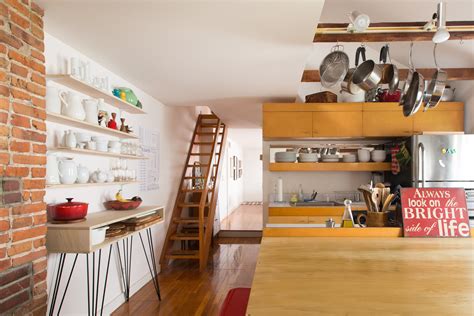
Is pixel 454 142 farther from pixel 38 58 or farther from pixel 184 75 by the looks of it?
pixel 38 58

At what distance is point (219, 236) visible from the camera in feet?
25.6

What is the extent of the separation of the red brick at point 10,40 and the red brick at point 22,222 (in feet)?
3.12

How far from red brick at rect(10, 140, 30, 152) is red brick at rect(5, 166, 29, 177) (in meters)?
0.10

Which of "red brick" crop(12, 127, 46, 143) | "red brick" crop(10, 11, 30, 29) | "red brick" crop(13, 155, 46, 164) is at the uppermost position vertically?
"red brick" crop(10, 11, 30, 29)

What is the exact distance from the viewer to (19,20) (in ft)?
6.75

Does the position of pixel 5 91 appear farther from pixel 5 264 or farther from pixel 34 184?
pixel 5 264

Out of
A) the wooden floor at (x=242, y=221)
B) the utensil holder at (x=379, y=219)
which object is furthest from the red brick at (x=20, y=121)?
the wooden floor at (x=242, y=221)

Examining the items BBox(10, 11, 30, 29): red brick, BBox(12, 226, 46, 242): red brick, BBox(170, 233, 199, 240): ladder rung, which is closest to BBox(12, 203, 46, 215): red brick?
BBox(12, 226, 46, 242): red brick

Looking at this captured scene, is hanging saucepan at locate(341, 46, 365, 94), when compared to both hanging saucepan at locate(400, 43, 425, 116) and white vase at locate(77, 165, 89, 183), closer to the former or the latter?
hanging saucepan at locate(400, 43, 425, 116)

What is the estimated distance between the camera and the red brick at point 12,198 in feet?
6.32

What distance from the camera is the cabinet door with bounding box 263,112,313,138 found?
4.85 m

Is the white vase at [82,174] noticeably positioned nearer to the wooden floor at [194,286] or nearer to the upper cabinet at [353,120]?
the wooden floor at [194,286]

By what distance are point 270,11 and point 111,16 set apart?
1.00 meters

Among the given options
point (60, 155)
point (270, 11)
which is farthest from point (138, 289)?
point (270, 11)
